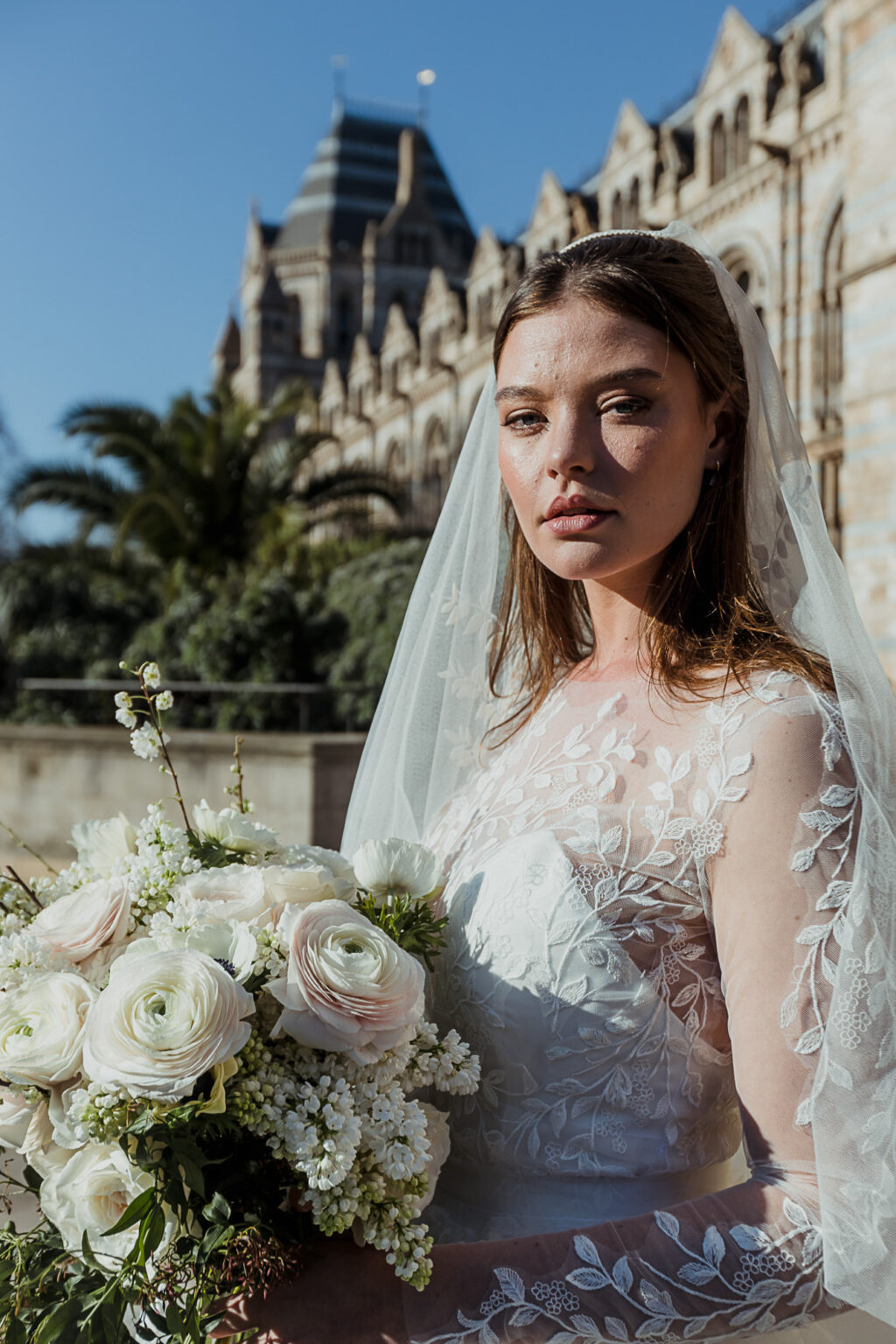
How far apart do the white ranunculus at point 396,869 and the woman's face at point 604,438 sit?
1.83 feet

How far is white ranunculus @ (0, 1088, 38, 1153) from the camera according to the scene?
1460 mm

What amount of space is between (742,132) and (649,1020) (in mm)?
25757

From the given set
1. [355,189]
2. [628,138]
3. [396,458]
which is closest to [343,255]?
[355,189]

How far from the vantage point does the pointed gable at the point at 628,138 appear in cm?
2697

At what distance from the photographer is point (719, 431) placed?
206 centimetres

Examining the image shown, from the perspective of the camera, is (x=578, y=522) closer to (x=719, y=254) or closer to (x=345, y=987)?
(x=345, y=987)

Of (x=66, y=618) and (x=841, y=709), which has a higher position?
(x=841, y=709)

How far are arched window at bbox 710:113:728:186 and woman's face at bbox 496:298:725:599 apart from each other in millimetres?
24954

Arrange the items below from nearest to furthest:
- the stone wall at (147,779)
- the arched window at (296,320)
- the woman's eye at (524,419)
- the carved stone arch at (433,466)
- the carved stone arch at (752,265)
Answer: the woman's eye at (524,419), the stone wall at (147,779), the carved stone arch at (752,265), the carved stone arch at (433,466), the arched window at (296,320)

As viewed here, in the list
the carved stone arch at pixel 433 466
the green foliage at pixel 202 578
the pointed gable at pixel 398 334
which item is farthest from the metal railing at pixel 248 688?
the pointed gable at pixel 398 334

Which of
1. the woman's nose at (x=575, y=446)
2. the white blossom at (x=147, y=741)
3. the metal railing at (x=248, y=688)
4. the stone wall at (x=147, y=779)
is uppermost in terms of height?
the woman's nose at (x=575, y=446)

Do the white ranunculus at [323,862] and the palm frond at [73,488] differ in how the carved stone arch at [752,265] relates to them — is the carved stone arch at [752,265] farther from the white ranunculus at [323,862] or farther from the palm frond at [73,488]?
the white ranunculus at [323,862]

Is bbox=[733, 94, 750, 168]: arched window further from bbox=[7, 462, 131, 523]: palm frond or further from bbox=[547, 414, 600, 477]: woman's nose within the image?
bbox=[547, 414, 600, 477]: woman's nose

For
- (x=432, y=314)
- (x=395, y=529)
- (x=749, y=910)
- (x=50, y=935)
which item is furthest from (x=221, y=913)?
(x=432, y=314)
